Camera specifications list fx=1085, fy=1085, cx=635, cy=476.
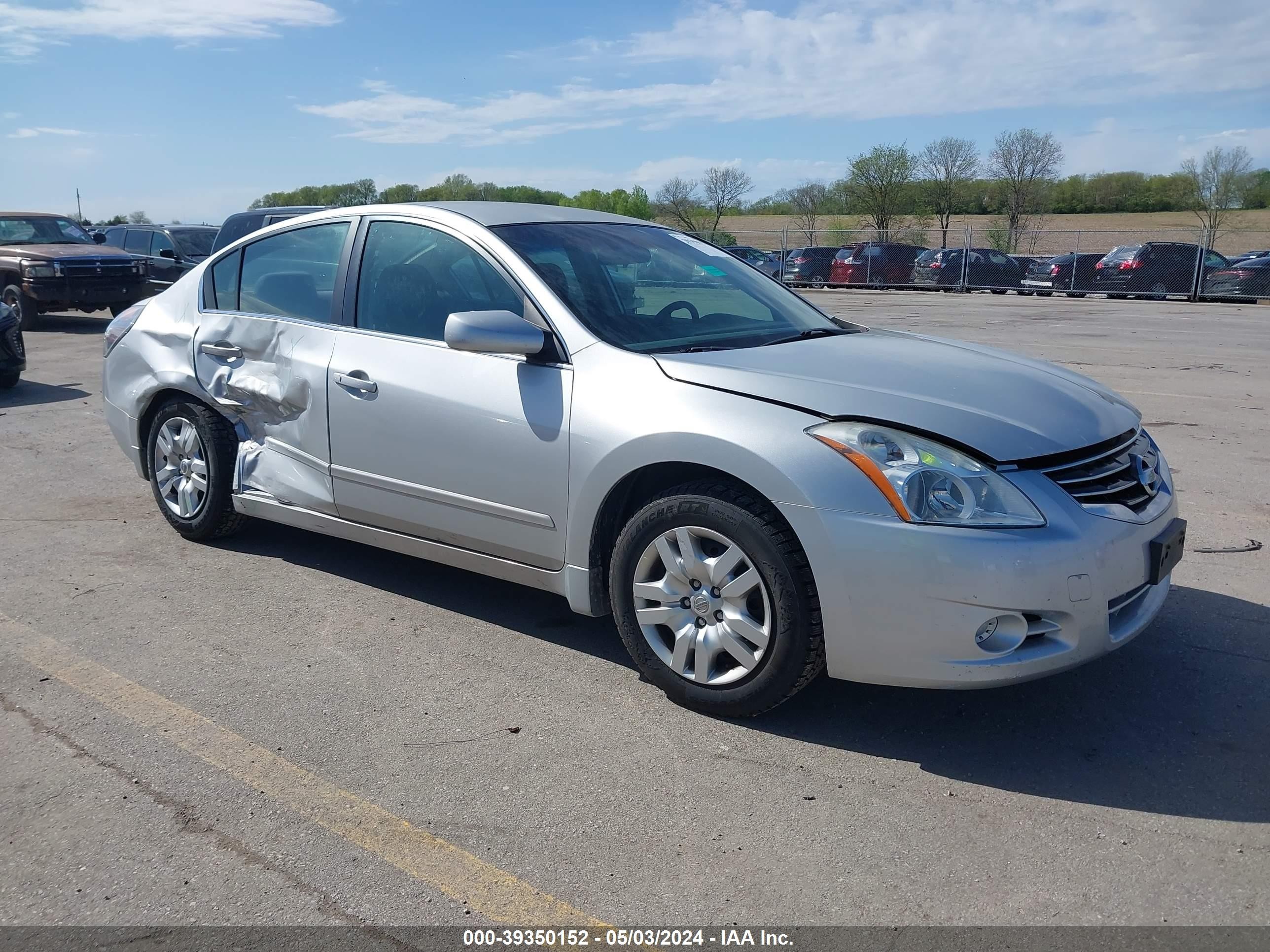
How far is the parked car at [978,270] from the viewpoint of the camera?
32625 millimetres

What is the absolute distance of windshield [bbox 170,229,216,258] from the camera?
66.2 feet

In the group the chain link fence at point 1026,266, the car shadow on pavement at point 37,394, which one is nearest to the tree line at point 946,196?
the chain link fence at point 1026,266

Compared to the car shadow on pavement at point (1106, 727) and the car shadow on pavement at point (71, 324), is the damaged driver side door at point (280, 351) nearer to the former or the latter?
the car shadow on pavement at point (1106, 727)

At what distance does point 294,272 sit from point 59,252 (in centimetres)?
1405

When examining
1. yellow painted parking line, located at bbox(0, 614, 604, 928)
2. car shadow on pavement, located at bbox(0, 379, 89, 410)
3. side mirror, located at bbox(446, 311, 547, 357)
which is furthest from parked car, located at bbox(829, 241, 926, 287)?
yellow painted parking line, located at bbox(0, 614, 604, 928)

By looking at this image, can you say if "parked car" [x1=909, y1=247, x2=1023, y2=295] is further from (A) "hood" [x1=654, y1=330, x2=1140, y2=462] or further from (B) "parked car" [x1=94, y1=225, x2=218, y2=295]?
(A) "hood" [x1=654, y1=330, x2=1140, y2=462]

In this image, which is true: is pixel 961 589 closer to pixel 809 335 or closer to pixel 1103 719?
pixel 1103 719

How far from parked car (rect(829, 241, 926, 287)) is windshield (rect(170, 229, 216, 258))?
21.2 meters

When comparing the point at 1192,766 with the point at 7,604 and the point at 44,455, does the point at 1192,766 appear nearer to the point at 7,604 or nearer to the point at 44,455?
the point at 7,604

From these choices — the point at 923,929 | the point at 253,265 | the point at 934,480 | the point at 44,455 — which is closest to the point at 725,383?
the point at 934,480

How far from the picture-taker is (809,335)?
4.44 m

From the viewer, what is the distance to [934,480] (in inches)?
126

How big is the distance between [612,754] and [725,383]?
49.0 inches

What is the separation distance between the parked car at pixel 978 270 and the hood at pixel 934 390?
30383mm
